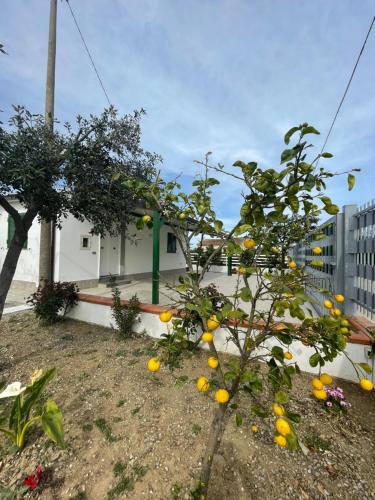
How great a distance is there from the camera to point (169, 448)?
1862 millimetres

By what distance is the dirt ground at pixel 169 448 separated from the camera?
1.57 metres

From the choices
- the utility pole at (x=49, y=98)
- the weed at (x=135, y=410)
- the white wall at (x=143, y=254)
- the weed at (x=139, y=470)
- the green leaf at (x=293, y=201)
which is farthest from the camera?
the white wall at (x=143, y=254)

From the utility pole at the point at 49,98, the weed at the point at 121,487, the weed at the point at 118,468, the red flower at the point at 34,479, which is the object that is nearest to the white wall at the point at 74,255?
the utility pole at the point at 49,98

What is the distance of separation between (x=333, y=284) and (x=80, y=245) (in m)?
7.46

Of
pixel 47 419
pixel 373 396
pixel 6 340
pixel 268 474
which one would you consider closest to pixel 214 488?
pixel 268 474

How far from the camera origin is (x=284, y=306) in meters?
0.90

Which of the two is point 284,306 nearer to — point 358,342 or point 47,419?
point 47,419

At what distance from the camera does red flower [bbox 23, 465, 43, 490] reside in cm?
152

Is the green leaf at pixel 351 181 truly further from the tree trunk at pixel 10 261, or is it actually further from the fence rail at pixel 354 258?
the tree trunk at pixel 10 261

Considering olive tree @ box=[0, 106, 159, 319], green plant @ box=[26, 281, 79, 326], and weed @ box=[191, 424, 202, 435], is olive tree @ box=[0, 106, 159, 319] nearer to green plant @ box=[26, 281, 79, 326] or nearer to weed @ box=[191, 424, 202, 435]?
green plant @ box=[26, 281, 79, 326]

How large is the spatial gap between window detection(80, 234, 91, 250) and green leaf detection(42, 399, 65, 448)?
290 inches

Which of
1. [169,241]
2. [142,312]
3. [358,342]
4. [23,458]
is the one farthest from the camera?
[169,241]

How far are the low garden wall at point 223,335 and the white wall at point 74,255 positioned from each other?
3.04 meters

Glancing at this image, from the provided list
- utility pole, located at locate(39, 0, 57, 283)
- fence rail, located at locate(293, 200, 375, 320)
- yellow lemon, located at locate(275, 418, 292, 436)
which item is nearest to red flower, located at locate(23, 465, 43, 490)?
yellow lemon, located at locate(275, 418, 292, 436)
